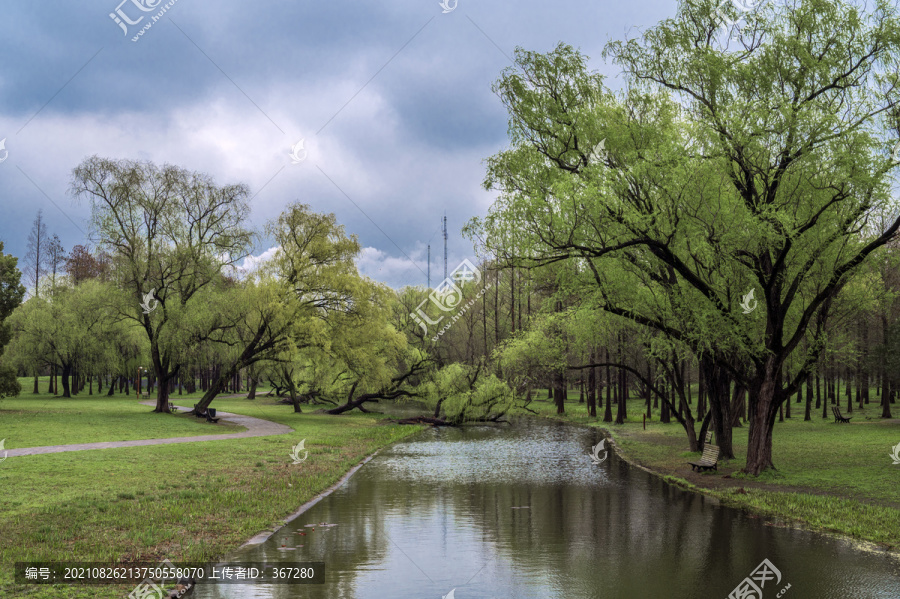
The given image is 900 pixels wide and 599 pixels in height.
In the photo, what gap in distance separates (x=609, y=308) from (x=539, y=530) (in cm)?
864

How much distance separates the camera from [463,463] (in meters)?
20.9

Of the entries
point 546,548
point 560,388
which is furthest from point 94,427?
point 560,388

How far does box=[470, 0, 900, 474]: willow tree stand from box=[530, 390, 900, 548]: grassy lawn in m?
1.62

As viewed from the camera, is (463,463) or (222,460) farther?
(463,463)

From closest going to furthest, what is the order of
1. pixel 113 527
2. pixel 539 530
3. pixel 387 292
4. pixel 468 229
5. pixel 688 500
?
pixel 113 527 → pixel 539 530 → pixel 688 500 → pixel 468 229 → pixel 387 292

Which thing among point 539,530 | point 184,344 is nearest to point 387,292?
point 184,344

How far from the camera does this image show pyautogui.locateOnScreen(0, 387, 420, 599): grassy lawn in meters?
8.80

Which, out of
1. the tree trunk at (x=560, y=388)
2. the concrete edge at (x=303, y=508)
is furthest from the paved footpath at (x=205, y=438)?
the tree trunk at (x=560, y=388)

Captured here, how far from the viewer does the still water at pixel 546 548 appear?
7730mm

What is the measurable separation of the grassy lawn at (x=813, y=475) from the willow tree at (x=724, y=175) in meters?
1.62

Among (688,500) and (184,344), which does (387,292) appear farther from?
Answer: (688,500)

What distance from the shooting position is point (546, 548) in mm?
9773

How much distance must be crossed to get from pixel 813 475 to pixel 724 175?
8.24 meters

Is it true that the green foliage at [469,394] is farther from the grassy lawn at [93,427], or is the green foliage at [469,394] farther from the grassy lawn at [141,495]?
the grassy lawn at [141,495]
